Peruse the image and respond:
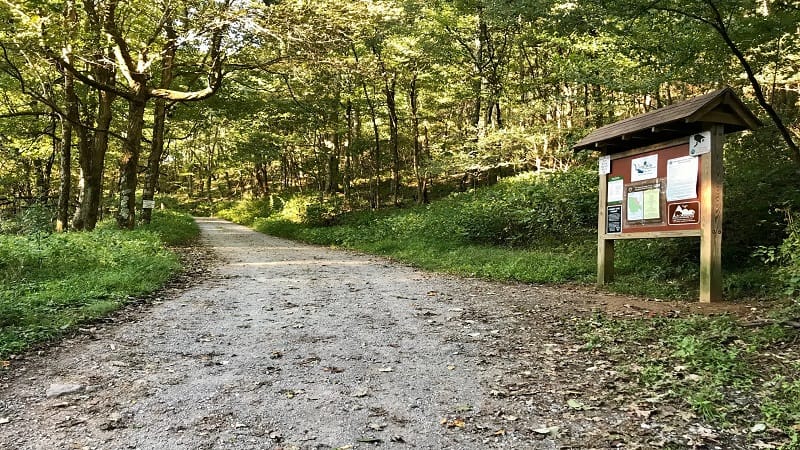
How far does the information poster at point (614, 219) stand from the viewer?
27.1ft

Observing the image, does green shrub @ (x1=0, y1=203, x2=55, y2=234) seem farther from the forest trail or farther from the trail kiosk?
the trail kiosk

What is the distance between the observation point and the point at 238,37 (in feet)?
41.9

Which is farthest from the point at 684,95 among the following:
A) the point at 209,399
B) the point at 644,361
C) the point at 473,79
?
the point at 209,399

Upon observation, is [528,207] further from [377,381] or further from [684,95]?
[377,381]

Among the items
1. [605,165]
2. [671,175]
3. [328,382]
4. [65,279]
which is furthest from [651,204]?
[65,279]

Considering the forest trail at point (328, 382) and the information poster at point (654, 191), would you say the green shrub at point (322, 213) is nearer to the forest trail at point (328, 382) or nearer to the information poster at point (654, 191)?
the forest trail at point (328, 382)

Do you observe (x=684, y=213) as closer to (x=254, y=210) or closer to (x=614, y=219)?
(x=614, y=219)

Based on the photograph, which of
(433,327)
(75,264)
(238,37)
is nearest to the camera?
(433,327)

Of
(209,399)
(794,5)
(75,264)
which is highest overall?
(794,5)

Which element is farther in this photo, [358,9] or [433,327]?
[358,9]

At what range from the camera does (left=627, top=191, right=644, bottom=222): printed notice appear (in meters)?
7.79

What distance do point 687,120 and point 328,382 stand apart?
5.69m

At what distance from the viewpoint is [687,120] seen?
21.6 ft

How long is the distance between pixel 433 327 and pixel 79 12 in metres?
10.7
